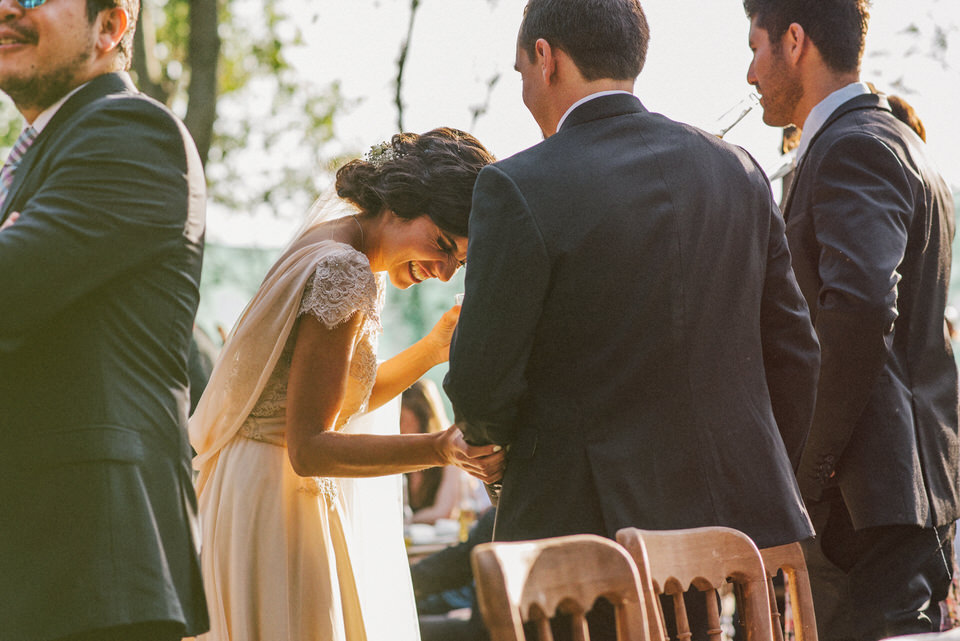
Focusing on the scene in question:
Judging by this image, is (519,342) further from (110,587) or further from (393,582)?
(393,582)

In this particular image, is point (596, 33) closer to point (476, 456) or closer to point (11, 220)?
point (476, 456)

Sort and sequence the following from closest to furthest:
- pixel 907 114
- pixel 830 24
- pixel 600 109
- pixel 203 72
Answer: pixel 600 109
pixel 830 24
pixel 907 114
pixel 203 72

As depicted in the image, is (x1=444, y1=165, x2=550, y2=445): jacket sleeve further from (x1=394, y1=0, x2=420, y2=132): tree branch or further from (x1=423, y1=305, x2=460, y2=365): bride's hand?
(x1=394, y1=0, x2=420, y2=132): tree branch

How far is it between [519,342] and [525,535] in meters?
0.40

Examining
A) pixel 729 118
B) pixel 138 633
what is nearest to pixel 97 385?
pixel 138 633

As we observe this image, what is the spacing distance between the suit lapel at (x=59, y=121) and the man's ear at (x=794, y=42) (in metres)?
2.00

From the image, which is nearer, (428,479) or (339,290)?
(339,290)

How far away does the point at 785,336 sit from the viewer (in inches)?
94.0

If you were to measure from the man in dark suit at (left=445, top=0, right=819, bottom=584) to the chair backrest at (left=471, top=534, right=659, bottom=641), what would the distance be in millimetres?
480

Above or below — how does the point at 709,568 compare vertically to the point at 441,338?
below

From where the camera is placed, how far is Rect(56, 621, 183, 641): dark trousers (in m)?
1.75

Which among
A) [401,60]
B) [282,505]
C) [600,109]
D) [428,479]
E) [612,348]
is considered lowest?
[428,479]

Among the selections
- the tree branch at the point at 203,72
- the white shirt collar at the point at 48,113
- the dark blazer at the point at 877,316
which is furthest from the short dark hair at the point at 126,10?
the tree branch at the point at 203,72

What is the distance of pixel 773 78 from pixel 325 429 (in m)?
1.76
